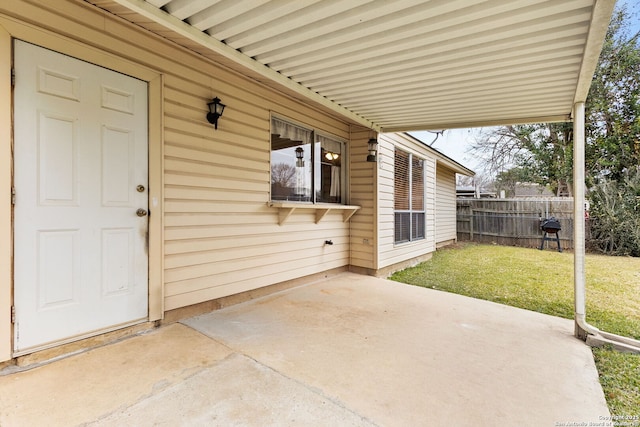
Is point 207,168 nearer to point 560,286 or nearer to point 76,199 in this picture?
point 76,199

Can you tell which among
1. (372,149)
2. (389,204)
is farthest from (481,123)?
(389,204)

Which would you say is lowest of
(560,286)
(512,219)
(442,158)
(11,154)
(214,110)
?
(560,286)

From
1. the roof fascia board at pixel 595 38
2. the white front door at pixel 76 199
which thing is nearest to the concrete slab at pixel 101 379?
the white front door at pixel 76 199

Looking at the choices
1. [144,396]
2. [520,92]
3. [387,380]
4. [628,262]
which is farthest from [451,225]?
[144,396]

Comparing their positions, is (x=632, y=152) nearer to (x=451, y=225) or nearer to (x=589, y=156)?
(x=589, y=156)

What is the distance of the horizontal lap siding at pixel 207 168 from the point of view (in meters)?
2.57

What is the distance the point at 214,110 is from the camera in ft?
10.3

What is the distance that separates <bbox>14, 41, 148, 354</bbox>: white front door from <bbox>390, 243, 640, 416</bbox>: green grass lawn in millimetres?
3633

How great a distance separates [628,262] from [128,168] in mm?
10003

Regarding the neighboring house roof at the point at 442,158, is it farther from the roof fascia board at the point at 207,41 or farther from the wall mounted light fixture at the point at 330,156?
the roof fascia board at the point at 207,41

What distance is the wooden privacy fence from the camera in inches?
372

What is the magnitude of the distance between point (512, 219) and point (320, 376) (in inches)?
418

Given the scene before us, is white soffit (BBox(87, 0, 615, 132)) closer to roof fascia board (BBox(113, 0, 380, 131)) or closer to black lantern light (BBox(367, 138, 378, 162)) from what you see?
roof fascia board (BBox(113, 0, 380, 131))

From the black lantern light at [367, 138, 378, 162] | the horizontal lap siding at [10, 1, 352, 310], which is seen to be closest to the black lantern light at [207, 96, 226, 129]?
the horizontal lap siding at [10, 1, 352, 310]
